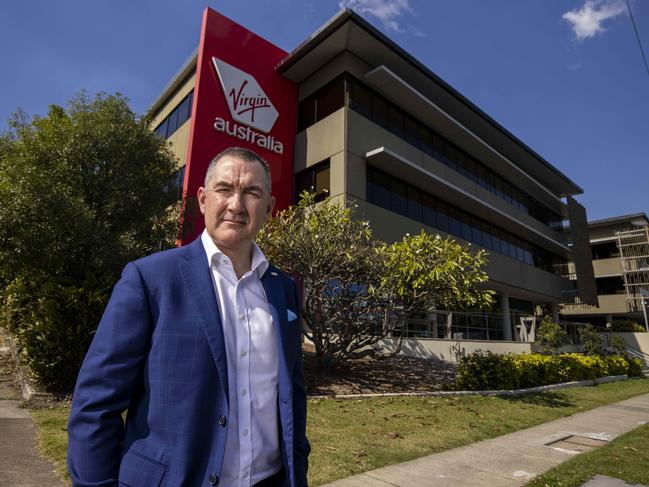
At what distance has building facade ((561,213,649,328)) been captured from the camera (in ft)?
115

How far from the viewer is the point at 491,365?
11.4 meters

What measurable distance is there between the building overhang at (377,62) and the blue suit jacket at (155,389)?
17030mm

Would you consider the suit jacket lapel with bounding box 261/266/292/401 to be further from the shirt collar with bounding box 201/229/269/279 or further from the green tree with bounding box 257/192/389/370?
the green tree with bounding box 257/192/389/370

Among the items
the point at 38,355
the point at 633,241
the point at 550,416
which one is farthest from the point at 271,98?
the point at 633,241

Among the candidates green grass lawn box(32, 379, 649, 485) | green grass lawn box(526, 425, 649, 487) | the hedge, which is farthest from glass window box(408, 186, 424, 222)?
green grass lawn box(526, 425, 649, 487)

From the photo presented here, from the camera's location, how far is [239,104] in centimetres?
1734

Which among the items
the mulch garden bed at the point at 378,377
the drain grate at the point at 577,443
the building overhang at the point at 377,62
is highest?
the building overhang at the point at 377,62

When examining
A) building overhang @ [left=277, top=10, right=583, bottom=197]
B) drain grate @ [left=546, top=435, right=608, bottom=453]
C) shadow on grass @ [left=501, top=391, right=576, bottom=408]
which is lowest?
drain grate @ [left=546, top=435, right=608, bottom=453]

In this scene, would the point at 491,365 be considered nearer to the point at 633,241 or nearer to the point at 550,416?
the point at 550,416

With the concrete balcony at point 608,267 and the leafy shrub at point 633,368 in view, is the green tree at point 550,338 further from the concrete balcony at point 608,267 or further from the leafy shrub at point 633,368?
the concrete balcony at point 608,267

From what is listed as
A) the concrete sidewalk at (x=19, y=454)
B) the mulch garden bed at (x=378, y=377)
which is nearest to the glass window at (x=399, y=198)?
the mulch garden bed at (x=378, y=377)

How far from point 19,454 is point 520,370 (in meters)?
12.2

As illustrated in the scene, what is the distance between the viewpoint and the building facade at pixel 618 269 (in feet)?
115

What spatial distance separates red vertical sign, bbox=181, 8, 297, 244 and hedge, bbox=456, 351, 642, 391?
1034 centimetres
